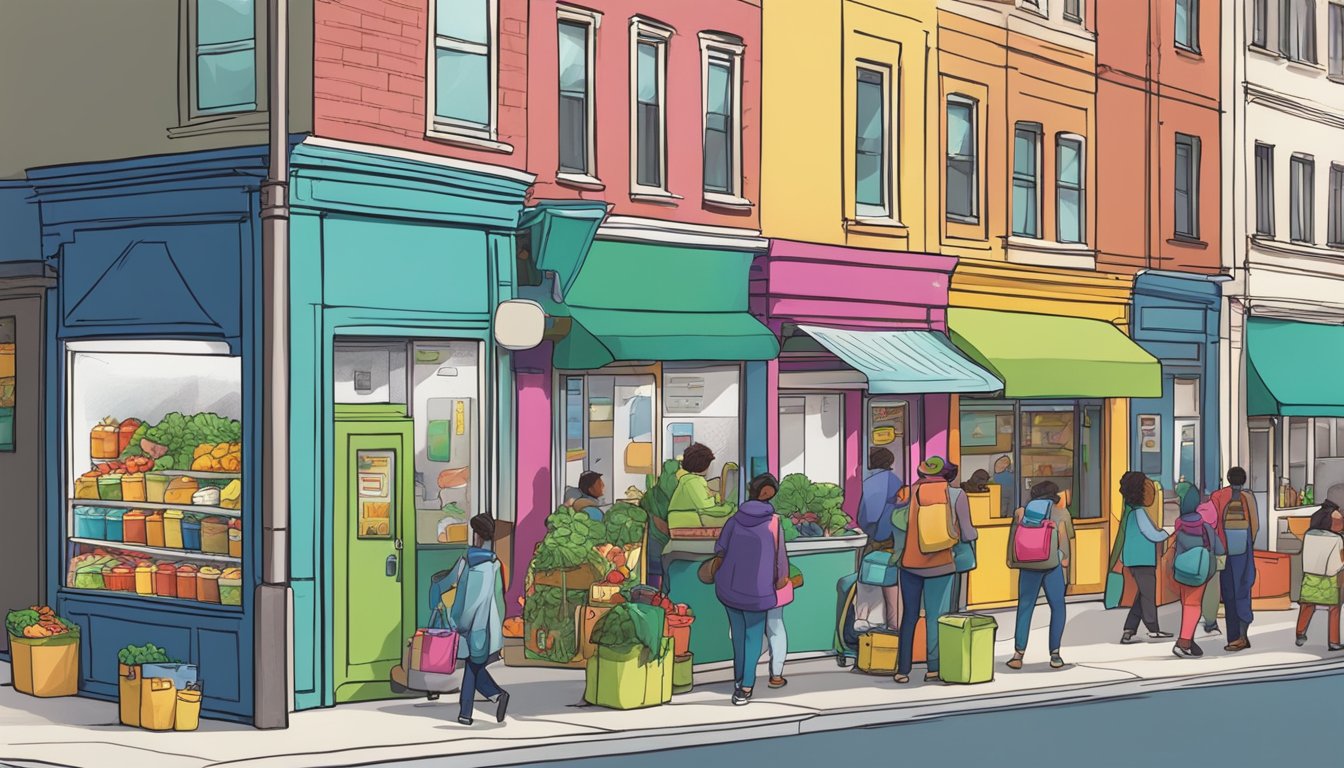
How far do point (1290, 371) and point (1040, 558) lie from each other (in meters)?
12.2

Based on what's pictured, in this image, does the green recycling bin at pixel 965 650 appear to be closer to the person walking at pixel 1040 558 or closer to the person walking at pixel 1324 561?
the person walking at pixel 1040 558

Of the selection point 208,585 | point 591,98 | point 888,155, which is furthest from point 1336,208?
point 208,585

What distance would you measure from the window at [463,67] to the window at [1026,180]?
9.71m

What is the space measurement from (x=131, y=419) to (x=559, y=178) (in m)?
4.96

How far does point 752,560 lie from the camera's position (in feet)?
49.6

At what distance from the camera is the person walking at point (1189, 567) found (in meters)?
18.3

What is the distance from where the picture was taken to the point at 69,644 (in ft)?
51.5

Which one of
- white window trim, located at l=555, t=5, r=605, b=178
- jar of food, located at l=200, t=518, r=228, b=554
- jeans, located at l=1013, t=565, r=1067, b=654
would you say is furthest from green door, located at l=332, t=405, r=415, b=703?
jeans, located at l=1013, t=565, r=1067, b=654

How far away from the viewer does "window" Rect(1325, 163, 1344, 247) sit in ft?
97.0

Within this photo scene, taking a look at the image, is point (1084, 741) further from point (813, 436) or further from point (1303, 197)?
point (1303, 197)

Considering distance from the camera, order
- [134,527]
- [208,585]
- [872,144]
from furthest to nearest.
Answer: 1. [872,144]
2. [134,527]
3. [208,585]

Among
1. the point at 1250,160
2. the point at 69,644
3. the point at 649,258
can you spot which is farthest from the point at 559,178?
the point at 1250,160

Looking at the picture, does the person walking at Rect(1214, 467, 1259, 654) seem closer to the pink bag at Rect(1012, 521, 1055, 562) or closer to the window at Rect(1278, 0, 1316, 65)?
the pink bag at Rect(1012, 521, 1055, 562)

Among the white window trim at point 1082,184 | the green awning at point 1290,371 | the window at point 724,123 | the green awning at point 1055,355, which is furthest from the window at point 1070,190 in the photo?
the window at point 724,123
